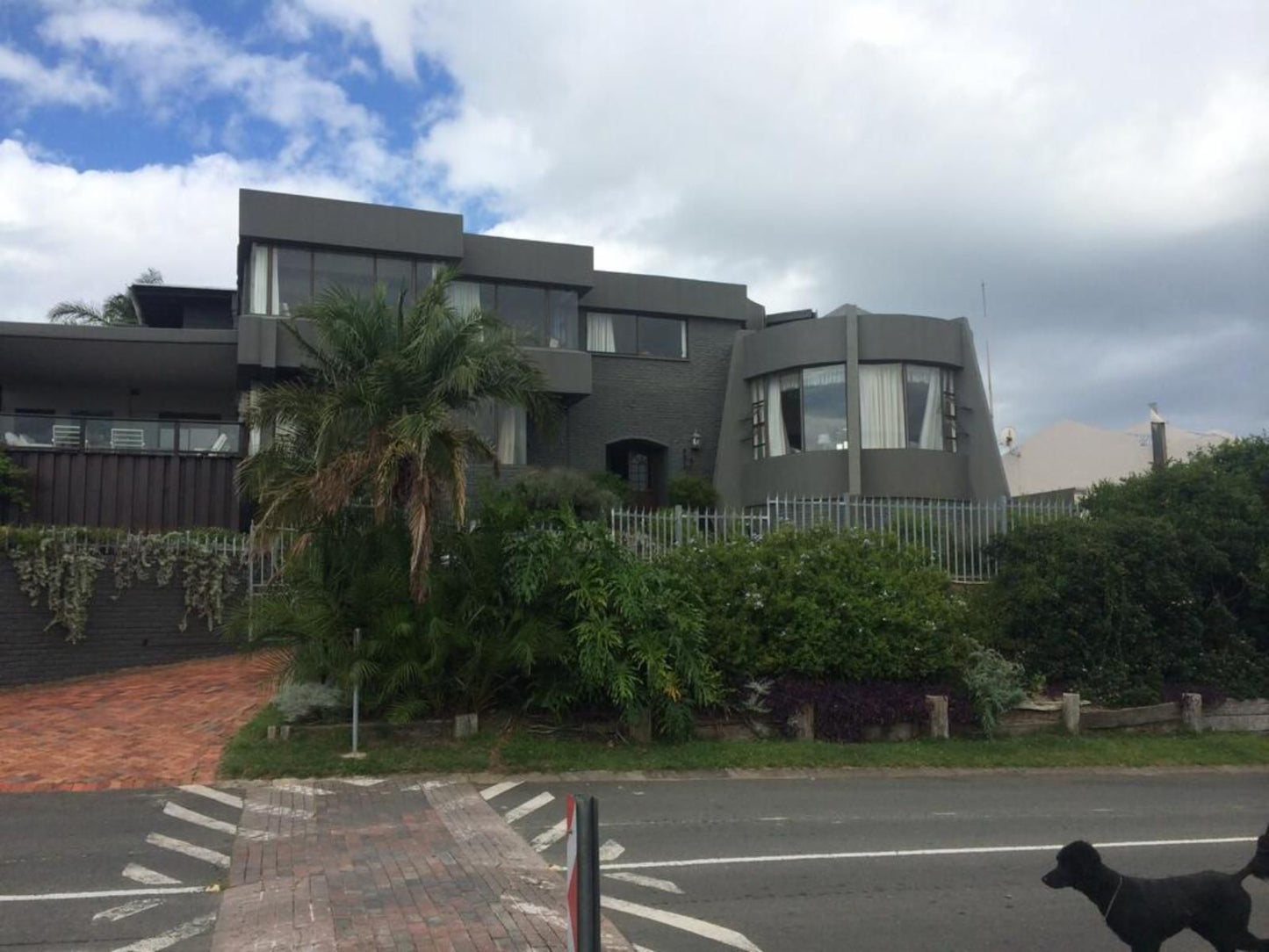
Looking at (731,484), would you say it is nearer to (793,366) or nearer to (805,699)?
(793,366)

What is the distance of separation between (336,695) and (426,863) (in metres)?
4.76

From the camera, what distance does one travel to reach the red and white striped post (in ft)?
10.5

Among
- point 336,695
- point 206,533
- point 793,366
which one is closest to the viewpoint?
point 336,695

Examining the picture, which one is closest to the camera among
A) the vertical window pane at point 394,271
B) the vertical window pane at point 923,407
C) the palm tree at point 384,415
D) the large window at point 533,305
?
the palm tree at point 384,415

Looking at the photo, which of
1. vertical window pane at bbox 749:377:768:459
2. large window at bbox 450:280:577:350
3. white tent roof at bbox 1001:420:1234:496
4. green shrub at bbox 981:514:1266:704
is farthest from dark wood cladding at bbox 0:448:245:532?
white tent roof at bbox 1001:420:1234:496

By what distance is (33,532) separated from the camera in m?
14.5

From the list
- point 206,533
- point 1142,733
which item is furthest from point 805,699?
point 206,533

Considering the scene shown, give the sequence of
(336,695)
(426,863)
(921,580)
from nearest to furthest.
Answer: (426,863) < (336,695) < (921,580)

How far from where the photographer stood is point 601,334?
2462 cm

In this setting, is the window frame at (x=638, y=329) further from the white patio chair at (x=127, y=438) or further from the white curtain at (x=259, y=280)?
Result: the white patio chair at (x=127, y=438)

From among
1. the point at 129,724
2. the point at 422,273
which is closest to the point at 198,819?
the point at 129,724

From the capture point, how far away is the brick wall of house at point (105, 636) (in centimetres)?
1430

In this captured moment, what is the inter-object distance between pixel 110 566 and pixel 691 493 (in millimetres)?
11550

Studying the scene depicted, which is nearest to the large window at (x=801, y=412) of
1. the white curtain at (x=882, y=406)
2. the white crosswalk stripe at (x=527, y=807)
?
the white curtain at (x=882, y=406)
